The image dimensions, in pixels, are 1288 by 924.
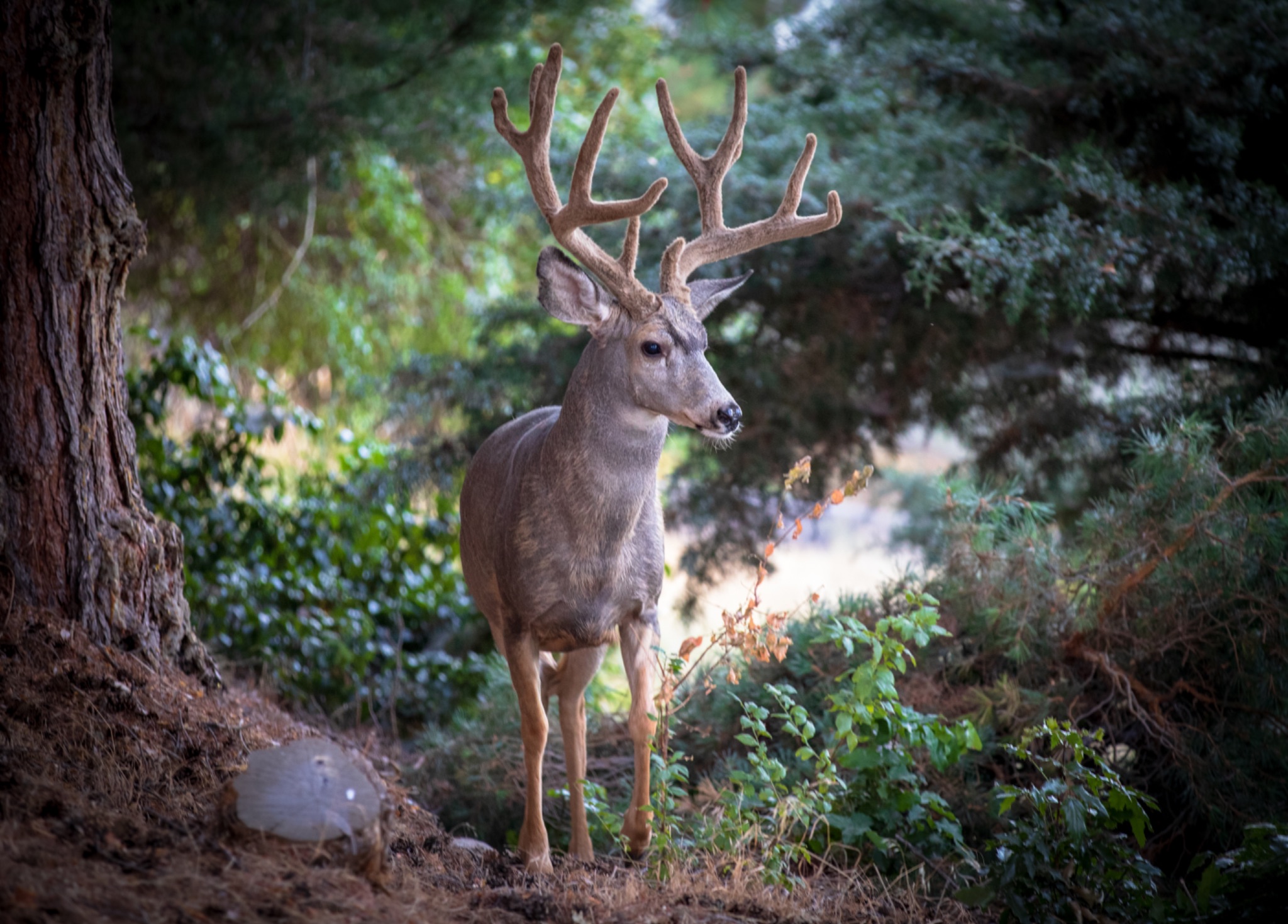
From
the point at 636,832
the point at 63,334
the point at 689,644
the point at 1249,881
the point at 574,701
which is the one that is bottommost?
the point at 636,832

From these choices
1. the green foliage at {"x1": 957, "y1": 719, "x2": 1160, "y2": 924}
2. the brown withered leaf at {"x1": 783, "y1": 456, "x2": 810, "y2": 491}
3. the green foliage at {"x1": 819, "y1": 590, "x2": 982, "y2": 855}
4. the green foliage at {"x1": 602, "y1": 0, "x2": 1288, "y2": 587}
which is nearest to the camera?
the green foliage at {"x1": 957, "y1": 719, "x2": 1160, "y2": 924}

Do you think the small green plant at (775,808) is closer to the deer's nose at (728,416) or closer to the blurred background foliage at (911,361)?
the blurred background foliage at (911,361)

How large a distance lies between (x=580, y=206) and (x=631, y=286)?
1.22ft

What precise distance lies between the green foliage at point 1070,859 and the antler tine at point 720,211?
2228 mm

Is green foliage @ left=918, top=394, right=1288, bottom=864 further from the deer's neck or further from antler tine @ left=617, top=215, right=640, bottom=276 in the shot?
antler tine @ left=617, top=215, right=640, bottom=276

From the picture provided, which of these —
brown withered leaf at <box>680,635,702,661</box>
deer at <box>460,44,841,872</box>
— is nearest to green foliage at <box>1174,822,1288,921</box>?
brown withered leaf at <box>680,635,702,661</box>

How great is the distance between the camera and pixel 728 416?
4.16 meters

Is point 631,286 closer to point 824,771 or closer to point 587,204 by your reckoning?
point 587,204

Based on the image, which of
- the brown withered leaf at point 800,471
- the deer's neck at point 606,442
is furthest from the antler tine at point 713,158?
the brown withered leaf at point 800,471

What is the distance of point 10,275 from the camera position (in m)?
4.45

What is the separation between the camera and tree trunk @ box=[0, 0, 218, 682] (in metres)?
4.44

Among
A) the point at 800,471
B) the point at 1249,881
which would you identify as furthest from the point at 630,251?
the point at 1249,881

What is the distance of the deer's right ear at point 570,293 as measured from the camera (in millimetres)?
4312

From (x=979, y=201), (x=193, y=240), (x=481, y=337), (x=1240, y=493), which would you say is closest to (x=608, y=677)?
(x=481, y=337)
